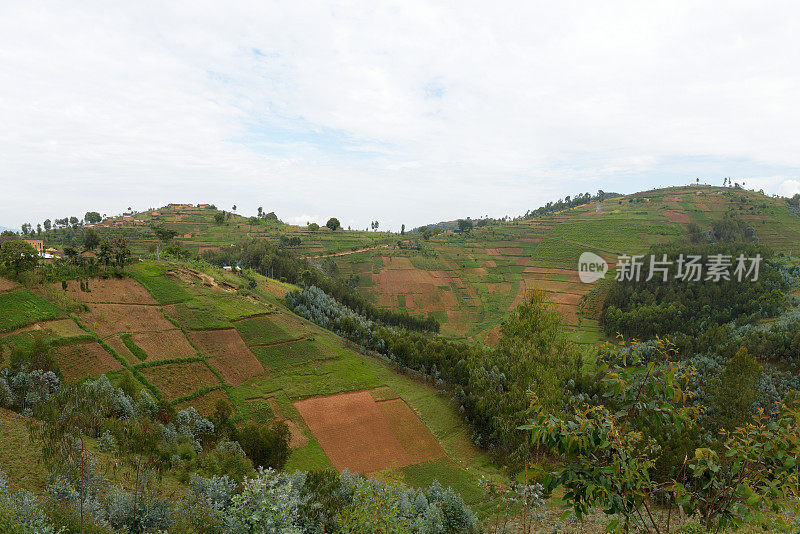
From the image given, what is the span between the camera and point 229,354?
1809 inches

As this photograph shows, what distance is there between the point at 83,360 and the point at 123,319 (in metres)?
9.09

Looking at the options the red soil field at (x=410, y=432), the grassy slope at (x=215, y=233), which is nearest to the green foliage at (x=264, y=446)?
the red soil field at (x=410, y=432)

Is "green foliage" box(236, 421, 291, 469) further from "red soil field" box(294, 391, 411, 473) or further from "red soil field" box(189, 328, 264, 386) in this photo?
"red soil field" box(189, 328, 264, 386)

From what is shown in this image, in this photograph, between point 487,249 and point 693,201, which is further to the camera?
point 693,201

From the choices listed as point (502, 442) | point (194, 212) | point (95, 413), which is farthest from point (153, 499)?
point (194, 212)

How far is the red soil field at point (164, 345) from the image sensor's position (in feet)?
133

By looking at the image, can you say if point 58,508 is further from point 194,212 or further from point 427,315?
point 194,212

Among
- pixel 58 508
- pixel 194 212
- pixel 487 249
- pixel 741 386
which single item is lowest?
pixel 741 386

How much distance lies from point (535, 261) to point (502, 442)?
95.8 m

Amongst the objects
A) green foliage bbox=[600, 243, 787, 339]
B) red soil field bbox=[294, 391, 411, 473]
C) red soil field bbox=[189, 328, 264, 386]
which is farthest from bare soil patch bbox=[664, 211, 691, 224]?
red soil field bbox=[189, 328, 264, 386]

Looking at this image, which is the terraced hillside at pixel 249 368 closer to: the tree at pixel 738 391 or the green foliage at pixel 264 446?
the green foliage at pixel 264 446

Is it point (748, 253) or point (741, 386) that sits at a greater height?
point (748, 253)

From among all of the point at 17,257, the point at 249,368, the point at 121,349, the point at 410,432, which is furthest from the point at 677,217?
the point at 17,257

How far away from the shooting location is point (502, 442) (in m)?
38.5
